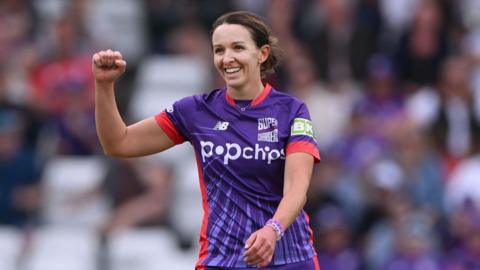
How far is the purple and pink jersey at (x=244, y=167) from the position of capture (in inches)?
270

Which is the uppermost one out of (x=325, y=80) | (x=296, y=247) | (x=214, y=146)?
(x=325, y=80)

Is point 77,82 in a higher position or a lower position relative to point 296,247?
higher

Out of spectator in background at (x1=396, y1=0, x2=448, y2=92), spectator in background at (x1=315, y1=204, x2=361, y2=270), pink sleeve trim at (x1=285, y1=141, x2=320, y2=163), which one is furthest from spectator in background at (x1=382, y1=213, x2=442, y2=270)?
pink sleeve trim at (x1=285, y1=141, x2=320, y2=163)

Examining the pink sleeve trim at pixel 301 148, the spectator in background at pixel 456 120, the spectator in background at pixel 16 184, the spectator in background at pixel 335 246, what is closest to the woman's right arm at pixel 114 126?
the pink sleeve trim at pixel 301 148

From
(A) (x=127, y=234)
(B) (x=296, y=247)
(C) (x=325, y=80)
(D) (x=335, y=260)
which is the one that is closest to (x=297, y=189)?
(B) (x=296, y=247)

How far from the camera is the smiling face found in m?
6.88

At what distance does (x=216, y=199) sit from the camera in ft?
22.7

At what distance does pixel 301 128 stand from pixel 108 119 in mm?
950

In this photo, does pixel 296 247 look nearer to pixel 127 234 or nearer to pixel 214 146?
pixel 214 146

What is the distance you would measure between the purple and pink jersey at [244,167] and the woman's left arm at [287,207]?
73mm

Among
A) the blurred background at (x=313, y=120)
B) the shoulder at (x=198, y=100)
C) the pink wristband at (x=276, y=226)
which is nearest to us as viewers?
the pink wristband at (x=276, y=226)

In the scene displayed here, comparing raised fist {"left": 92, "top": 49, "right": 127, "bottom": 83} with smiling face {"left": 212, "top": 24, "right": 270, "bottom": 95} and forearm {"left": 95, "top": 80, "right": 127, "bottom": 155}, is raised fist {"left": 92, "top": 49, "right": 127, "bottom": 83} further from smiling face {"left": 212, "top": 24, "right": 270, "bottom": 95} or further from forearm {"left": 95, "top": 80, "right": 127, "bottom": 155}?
smiling face {"left": 212, "top": 24, "right": 270, "bottom": 95}

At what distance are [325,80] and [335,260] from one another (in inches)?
111

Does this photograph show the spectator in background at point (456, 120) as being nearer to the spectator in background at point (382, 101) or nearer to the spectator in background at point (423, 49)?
the spectator in background at point (382, 101)
